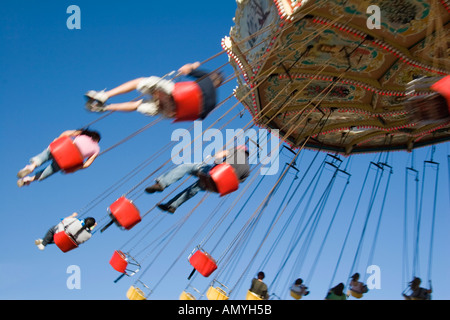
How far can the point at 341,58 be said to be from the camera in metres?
6.60

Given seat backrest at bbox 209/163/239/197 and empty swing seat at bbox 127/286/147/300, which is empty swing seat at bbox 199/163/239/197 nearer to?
seat backrest at bbox 209/163/239/197

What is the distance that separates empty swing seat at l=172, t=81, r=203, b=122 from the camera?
12.5 ft

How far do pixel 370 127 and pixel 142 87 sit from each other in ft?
18.0

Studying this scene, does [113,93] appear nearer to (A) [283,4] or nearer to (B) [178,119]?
(B) [178,119]

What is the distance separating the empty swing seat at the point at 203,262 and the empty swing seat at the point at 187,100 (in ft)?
8.66

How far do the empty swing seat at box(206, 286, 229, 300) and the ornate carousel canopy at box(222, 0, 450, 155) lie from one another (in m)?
2.13

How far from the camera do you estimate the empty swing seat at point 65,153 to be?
4.11 metres

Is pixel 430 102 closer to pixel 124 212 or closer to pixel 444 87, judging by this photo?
pixel 444 87

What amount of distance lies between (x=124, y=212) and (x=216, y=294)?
164 cm

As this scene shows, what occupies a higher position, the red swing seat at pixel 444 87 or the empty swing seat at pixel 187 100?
the red swing seat at pixel 444 87

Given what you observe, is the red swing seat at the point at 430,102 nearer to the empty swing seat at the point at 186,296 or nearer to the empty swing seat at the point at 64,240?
the empty swing seat at the point at 186,296

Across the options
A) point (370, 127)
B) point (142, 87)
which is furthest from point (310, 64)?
point (142, 87)

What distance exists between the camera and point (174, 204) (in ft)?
19.1

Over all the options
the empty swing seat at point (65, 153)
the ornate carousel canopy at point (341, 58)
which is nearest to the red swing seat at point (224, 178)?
the ornate carousel canopy at point (341, 58)
